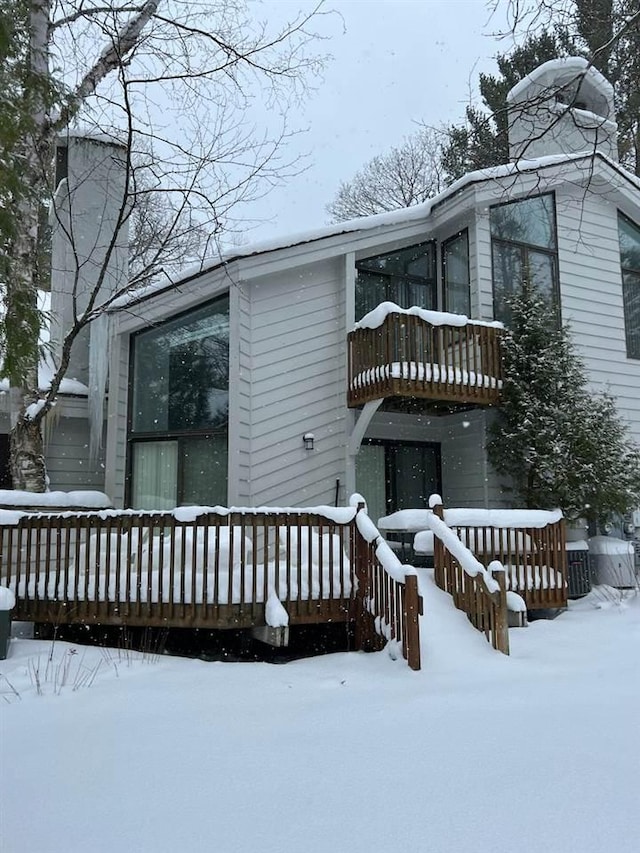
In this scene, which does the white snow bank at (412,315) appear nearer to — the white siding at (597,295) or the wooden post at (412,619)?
the white siding at (597,295)

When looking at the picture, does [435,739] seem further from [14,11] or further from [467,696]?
[14,11]

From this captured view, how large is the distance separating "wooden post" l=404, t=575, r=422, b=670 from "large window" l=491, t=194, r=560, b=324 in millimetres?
6364

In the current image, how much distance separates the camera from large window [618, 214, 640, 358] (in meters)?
11.9

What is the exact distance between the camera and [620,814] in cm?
255

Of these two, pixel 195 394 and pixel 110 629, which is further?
pixel 195 394

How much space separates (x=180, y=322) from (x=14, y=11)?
5355 mm

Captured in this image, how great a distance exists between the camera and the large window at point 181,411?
902cm

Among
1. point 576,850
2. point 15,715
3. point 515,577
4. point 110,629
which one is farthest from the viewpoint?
point 515,577

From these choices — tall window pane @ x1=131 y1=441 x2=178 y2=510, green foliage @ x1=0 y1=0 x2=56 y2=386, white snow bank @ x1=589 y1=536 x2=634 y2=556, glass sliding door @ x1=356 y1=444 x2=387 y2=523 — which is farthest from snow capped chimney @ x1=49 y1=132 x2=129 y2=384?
white snow bank @ x1=589 y1=536 x2=634 y2=556

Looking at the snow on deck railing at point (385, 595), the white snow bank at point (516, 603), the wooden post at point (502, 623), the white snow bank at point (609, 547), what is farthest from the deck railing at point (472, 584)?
the white snow bank at point (609, 547)

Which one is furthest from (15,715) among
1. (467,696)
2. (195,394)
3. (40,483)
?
(195,394)

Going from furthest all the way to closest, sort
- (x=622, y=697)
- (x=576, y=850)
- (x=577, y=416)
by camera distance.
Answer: (x=577, y=416), (x=622, y=697), (x=576, y=850)

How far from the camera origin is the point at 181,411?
9367mm

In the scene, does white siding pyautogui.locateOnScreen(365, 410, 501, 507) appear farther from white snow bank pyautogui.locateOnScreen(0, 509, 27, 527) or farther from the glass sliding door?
white snow bank pyautogui.locateOnScreen(0, 509, 27, 527)
